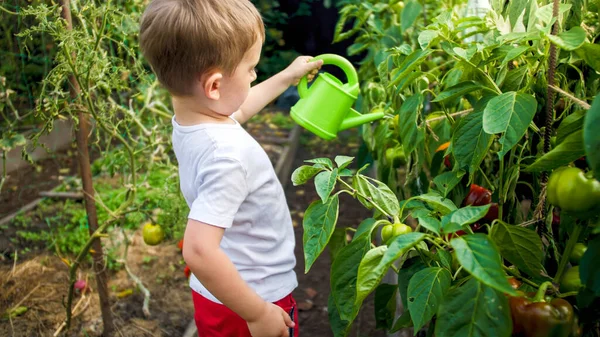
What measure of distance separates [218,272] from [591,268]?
74 centimetres

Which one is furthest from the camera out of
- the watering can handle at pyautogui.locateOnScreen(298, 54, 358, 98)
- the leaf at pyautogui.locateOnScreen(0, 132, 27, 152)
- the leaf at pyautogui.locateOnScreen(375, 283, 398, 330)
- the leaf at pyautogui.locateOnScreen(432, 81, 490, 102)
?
the leaf at pyautogui.locateOnScreen(0, 132, 27, 152)

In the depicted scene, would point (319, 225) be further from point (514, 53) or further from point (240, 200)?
point (514, 53)

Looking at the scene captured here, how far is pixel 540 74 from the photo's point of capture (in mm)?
1266

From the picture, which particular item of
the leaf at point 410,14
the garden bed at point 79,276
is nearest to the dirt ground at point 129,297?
the garden bed at point 79,276

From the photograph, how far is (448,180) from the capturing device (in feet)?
4.34

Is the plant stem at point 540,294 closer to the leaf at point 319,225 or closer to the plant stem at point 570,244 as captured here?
the plant stem at point 570,244

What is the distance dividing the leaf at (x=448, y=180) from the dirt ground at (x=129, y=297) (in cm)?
130

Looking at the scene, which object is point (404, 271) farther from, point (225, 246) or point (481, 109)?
point (225, 246)

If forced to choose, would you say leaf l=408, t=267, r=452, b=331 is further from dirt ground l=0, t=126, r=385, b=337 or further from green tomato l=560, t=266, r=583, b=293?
dirt ground l=0, t=126, r=385, b=337

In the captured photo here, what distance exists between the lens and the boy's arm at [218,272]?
4.28 feet

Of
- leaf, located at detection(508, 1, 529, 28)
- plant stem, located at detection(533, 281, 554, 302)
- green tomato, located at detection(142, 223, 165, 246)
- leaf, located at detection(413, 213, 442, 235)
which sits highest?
leaf, located at detection(508, 1, 529, 28)

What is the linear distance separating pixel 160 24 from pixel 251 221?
0.53 metres

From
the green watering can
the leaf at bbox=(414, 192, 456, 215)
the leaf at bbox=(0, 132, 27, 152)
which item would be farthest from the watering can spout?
the leaf at bbox=(0, 132, 27, 152)

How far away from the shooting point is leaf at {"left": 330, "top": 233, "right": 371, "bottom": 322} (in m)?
1.21
